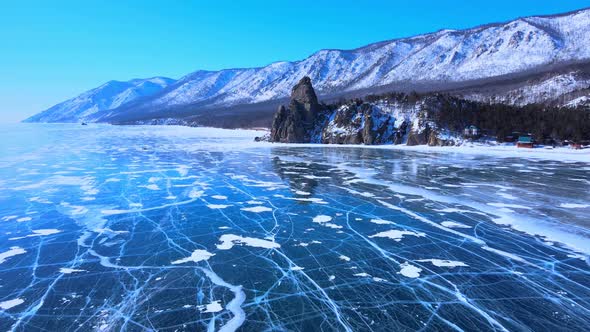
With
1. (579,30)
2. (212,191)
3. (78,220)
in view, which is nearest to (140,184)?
(212,191)

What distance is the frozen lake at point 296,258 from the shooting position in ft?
18.9

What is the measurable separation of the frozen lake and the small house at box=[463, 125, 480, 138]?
2720 centimetres

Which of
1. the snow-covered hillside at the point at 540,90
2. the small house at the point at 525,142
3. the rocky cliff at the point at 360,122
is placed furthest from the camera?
the snow-covered hillside at the point at 540,90

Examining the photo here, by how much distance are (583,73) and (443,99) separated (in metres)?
81.0

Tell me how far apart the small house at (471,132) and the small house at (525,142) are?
14.0ft

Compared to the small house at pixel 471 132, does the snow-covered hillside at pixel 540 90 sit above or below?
above

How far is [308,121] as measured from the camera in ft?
186

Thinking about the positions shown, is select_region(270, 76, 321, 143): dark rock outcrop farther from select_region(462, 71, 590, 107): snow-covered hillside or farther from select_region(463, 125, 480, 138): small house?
select_region(462, 71, 590, 107): snow-covered hillside

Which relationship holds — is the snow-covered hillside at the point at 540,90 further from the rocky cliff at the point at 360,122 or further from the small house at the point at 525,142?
the small house at the point at 525,142

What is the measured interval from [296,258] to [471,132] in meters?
40.5

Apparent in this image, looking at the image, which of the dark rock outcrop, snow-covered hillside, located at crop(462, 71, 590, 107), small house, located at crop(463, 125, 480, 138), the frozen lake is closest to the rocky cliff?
the dark rock outcrop

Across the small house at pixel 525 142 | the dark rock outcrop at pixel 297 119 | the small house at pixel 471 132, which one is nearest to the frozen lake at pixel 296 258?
the small house at pixel 525 142

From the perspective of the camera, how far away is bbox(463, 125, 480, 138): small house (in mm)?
42312

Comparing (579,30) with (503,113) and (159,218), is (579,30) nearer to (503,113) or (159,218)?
(503,113)
